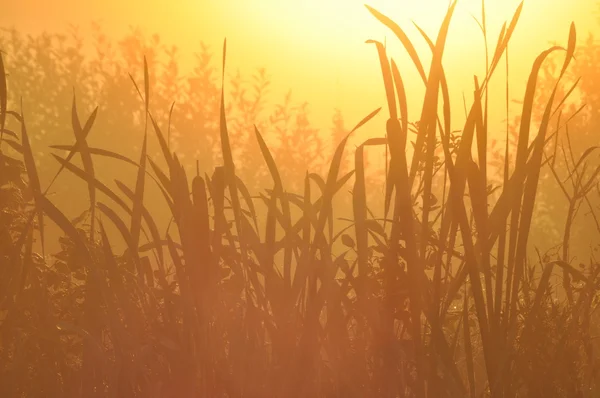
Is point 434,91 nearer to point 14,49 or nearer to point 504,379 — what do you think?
point 504,379

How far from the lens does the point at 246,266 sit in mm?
1278

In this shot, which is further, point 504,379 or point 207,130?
point 207,130

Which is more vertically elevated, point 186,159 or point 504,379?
point 186,159

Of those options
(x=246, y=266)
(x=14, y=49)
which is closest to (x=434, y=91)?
(x=246, y=266)

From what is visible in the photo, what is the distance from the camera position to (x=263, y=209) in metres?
24.8

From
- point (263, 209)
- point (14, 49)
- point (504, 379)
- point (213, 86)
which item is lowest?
point (504, 379)

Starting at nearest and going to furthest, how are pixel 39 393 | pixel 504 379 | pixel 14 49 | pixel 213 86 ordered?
pixel 504 379 → pixel 39 393 → pixel 213 86 → pixel 14 49

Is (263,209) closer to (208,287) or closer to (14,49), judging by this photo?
(14,49)

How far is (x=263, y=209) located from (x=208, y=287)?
2357 cm

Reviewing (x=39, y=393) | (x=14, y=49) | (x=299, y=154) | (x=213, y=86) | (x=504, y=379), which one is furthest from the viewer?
(x=14, y=49)

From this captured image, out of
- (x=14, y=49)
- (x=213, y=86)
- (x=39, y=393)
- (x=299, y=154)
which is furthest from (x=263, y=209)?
(x=39, y=393)

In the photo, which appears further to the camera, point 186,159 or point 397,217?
point 186,159

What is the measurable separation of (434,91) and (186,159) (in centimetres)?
2458

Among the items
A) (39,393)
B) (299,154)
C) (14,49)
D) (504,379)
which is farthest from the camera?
(14,49)
